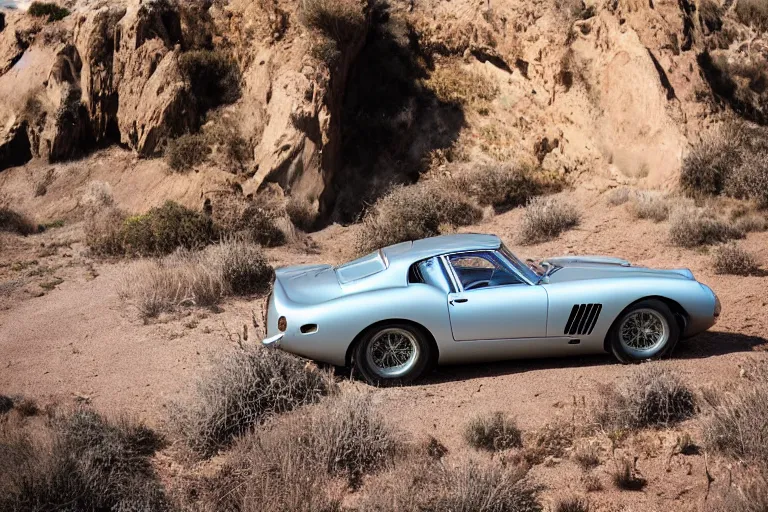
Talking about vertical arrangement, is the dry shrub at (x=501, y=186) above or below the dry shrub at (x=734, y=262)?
above

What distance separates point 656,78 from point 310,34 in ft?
21.7

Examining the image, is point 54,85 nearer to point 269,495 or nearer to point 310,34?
point 310,34

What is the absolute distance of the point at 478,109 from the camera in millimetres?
16297

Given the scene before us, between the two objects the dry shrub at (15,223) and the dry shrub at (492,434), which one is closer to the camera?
the dry shrub at (492,434)

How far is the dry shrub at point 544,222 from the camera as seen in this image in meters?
12.5

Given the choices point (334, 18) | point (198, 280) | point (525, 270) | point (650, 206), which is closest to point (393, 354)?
point (525, 270)

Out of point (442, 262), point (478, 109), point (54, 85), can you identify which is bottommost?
point (442, 262)

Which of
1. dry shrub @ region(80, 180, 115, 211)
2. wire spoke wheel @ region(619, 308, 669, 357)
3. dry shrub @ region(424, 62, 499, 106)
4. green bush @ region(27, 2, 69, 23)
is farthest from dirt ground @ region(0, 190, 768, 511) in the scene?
green bush @ region(27, 2, 69, 23)

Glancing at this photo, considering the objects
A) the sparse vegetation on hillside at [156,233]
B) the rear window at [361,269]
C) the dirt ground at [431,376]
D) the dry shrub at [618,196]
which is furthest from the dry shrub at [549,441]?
the dry shrub at [618,196]

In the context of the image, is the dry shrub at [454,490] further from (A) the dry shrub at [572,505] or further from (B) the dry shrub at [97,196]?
(B) the dry shrub at [97,196]

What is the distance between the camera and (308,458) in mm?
5656

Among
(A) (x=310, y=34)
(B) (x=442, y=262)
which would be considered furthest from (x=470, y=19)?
(B) (x=442, y=262)

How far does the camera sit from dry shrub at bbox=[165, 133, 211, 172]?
580 inches

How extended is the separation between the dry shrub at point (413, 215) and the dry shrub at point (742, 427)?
293 inches
